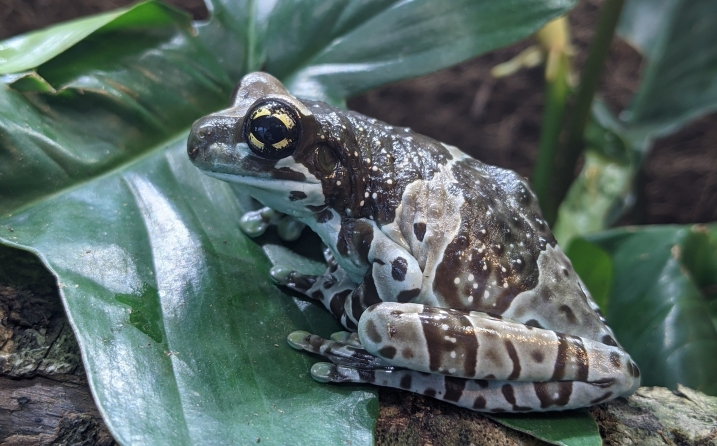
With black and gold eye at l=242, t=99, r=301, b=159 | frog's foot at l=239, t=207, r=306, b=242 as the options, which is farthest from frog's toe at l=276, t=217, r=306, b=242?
black and gold eye at l=242, t=99, r=301, b=159

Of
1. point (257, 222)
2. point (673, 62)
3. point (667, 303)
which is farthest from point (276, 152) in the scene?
point (673, 62)

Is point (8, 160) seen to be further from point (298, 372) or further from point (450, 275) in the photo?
point (450, 275)

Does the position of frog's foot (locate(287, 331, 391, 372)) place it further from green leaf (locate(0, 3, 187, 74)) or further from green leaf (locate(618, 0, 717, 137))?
green leaf (locate(618, 0, 717, 137))

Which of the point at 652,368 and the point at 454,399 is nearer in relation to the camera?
the point at 454,399

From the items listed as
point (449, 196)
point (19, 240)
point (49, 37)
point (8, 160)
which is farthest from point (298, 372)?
point (49, 37)

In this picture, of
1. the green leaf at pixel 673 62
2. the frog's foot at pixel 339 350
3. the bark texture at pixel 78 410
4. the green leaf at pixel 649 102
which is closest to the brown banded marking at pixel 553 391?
the bark texture at pixel 78 410

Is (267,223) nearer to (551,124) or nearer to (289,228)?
(289,228)
